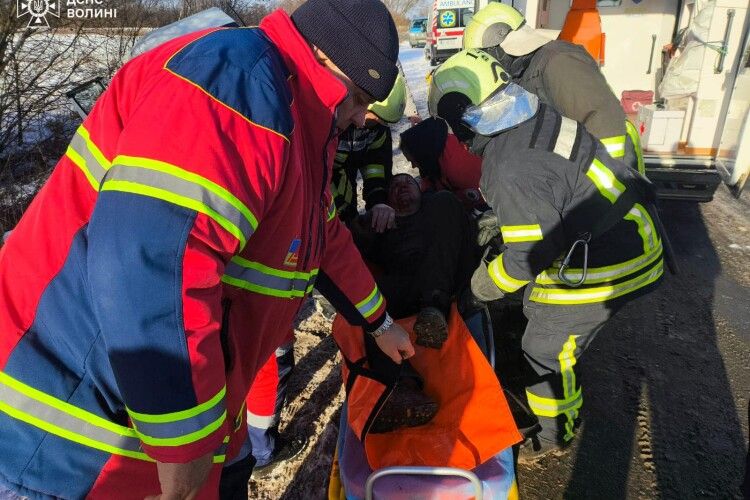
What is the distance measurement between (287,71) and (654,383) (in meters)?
2.94

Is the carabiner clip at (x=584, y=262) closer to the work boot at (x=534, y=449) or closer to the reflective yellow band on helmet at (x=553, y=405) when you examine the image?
the reflective yellow band on helmet at (x=553, y=405)

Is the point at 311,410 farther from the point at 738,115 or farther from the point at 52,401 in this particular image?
the point at 738,115

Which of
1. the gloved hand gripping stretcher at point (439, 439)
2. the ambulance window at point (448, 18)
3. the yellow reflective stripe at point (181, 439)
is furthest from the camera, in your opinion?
the ambulance window at point (448, 18)

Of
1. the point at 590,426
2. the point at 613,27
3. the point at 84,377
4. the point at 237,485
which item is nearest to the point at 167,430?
the point at 84,377

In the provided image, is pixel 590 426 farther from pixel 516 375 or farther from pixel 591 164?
pixel 591 164

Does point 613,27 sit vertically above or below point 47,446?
below

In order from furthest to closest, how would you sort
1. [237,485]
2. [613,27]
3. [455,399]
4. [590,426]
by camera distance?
[613,27]
[590,426]
[455,399]
[237,485]

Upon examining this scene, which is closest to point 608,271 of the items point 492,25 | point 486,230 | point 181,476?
point 486,230

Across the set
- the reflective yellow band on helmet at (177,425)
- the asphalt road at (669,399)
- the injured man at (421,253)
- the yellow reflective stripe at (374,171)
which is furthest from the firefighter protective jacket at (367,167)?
the reflective yellow band on helmet at (177,425)

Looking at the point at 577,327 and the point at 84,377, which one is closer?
the point at 84,377

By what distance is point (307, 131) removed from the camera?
1099 millimetres

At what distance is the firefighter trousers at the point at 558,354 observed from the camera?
233 cm

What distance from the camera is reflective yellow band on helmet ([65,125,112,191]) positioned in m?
0.92

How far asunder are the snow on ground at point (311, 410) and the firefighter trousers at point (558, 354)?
108 cm
